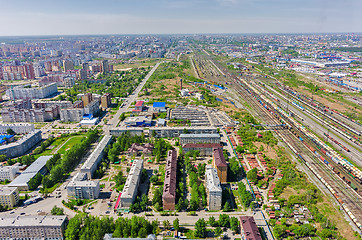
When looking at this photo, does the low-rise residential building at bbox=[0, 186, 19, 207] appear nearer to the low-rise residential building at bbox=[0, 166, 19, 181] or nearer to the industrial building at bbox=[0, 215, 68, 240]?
the industrial building at bbox=[0, 215, 68, 240]

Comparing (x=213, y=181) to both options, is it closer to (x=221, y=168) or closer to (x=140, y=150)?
(x=221, y=168)

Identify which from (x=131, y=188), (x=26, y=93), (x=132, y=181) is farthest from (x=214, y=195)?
(x=26, y=93)

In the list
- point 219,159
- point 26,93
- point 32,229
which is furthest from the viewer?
point 26,93

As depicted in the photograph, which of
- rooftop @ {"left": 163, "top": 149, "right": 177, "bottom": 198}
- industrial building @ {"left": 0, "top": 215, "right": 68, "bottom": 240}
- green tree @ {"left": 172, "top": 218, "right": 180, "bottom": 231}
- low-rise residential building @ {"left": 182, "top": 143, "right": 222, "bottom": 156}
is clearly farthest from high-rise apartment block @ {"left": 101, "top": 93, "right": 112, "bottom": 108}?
green tree @ {"left": 172, "top": 218, "right": 180, "bottom": 231}

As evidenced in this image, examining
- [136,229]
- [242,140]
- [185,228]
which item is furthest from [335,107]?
[136,229]

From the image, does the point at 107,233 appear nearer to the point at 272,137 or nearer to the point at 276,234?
the point at 276,234

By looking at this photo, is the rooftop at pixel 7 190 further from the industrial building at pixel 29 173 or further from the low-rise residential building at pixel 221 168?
the low-rise residential building at pixel 221 168
